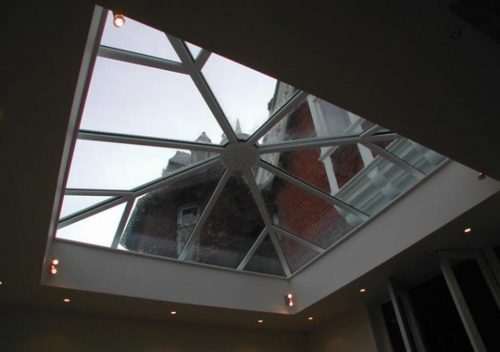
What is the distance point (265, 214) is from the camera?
7879 mm

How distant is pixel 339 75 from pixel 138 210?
5048 millimetres

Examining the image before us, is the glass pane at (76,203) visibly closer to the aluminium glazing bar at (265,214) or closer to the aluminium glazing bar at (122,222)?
the aluminium glazing bar at (122,222)

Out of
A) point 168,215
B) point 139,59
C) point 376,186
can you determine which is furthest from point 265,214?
point 139,59

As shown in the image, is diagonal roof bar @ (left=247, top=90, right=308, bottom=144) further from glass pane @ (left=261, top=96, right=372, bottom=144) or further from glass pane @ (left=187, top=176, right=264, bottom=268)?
glass pane @ (left=187, top=176, right=264, bottom=268)

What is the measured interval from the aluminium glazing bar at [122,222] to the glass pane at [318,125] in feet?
9.07

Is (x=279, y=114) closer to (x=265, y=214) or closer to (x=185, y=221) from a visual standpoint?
(x=265, y=214)

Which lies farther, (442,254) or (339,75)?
(442,254)

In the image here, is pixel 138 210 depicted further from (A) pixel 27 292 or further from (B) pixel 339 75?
(B) pixel 339 75

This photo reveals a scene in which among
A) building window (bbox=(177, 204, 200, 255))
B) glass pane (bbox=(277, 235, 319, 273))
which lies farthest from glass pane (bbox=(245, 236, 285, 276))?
building window (bbox=(177, 204, 200, 255))

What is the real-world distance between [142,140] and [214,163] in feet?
4.59

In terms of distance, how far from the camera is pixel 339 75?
10.8 feet

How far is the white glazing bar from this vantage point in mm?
6000

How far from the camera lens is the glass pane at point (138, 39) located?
14.7 feet

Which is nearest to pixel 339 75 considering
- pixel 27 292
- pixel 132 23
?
pixel 132 23
